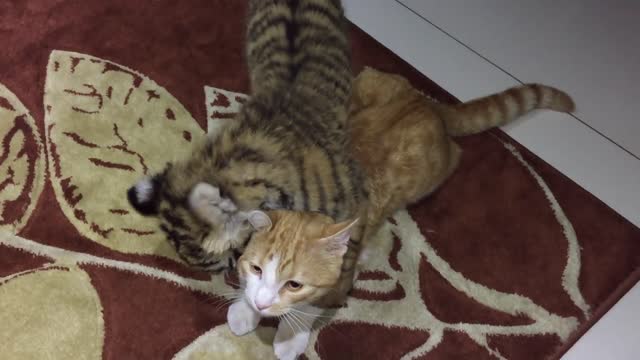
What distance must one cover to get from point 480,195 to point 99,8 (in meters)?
1.32

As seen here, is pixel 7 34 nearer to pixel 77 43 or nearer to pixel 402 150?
pixel 77 43

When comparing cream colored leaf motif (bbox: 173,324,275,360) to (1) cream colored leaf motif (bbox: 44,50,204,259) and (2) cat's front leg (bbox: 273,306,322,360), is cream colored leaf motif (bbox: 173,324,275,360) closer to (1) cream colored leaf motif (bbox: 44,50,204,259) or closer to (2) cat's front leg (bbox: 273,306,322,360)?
(2) cat's front leg (bbox: 273,306,322,360)

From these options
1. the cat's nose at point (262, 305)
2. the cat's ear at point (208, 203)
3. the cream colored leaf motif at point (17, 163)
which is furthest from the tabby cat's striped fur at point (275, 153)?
the cream colored leaf motif at point (17, 163)

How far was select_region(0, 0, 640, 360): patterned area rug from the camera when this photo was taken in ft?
4.46

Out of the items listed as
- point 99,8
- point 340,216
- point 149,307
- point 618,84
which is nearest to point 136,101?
point 99,8

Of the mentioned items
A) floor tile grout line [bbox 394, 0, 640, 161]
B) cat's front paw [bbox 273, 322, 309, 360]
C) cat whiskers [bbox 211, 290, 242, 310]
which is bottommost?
cat whiskers [bbox 211, 290, 242, 310]

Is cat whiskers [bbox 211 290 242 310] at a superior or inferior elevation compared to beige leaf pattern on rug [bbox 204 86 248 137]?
inferior

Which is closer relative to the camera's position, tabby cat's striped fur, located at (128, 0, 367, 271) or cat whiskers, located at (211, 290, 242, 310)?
tabby cat's striped fur, located at (128, 0, 367, 271)

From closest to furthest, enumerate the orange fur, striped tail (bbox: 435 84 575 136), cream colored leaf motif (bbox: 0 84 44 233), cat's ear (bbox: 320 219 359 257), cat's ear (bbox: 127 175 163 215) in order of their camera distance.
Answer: cat's ear (bbox: 320 219 359 257), cat's ear (bbox: 127 175 163 215), the orange fur, cream colored leaf motif (bbox: 0 84 44 233), striped tail (bbox: 435 84 575 136)

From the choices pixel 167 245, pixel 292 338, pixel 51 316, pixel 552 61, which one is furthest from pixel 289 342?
pixel 552 61

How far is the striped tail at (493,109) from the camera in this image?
165 centimetres

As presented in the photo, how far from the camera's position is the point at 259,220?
109 cm

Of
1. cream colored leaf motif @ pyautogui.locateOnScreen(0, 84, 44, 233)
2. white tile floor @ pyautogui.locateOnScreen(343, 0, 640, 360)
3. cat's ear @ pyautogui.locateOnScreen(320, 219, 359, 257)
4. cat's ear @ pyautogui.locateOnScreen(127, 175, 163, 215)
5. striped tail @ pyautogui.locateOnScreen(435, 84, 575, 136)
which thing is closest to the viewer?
cat's ear @ pyautogui.locateOnScreen(320, 219, 359, 257)

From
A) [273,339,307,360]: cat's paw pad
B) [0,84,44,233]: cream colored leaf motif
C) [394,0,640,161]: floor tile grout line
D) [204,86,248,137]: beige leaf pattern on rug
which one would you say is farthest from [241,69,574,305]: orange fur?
[0,84,44,233]: cream colored leaf motif
